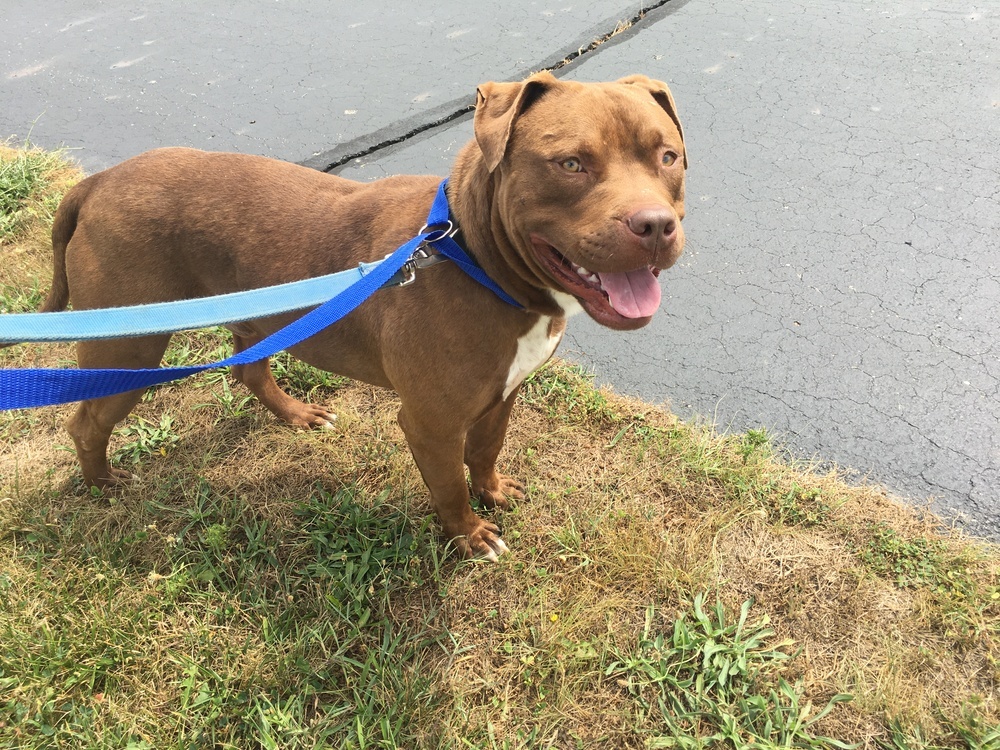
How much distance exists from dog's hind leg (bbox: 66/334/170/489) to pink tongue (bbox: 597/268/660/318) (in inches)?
63.0

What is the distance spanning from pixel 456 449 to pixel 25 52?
687cm

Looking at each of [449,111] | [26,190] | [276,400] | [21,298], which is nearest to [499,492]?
[276,400]

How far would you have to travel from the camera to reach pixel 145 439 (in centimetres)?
328

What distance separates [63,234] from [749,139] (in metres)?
4.14

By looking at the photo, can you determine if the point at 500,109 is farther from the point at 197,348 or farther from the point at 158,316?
the point at 197,348

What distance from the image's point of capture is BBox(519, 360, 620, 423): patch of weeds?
3.29m

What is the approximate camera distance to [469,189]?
2100 mm

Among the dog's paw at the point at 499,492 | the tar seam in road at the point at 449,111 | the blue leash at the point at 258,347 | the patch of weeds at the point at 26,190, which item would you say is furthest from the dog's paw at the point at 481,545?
the patch of weeds at the point at 26,190

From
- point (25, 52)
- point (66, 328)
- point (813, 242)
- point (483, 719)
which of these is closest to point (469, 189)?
point (66, 328)

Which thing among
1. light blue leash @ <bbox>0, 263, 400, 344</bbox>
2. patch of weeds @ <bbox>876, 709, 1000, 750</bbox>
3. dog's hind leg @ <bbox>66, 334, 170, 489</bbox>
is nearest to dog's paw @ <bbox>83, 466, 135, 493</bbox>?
dog's hind leg @ <bbox>66, 334, 170, 489</bbox>

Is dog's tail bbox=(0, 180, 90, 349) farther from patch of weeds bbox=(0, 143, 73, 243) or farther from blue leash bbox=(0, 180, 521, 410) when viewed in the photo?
patch of weeds bbox=(0, 143, 73, 243)

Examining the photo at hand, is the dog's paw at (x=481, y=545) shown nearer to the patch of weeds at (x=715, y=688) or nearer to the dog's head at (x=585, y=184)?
the patch of weeds at (x=715, y=688)

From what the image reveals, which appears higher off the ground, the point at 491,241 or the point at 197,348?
the point at 491,241

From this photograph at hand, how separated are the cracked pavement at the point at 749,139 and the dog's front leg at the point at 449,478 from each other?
115 cm
